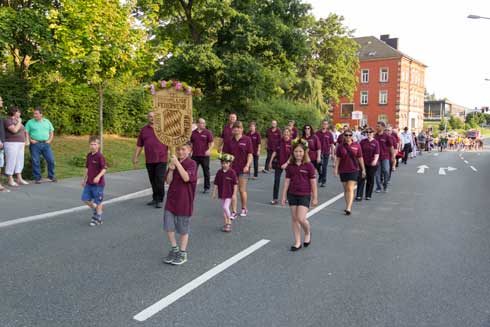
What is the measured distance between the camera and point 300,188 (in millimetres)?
5883

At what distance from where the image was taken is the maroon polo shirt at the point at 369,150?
9992mm

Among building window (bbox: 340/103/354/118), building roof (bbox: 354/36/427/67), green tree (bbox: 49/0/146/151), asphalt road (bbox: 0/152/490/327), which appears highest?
building roof (bbox: 354/36/427/67)

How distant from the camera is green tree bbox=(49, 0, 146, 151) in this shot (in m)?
12.1

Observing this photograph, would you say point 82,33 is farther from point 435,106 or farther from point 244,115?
point 435,106

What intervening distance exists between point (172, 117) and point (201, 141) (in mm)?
5465

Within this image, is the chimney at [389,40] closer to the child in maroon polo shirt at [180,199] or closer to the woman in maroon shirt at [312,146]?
the woman in maroon shirt at [312,146]

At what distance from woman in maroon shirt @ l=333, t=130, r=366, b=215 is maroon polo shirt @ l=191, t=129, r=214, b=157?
330 cm

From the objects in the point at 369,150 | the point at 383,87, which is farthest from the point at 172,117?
the point at 383,87

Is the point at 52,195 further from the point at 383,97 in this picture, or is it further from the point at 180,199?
the point at 383,97

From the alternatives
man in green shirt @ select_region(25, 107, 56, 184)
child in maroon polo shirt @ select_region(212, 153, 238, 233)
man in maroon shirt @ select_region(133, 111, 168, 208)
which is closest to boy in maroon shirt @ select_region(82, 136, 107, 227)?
man in maroon shirt @ select_region(133, 111, 168, 208)

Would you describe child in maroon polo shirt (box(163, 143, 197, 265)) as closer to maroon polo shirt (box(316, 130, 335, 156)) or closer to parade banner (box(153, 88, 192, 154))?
parade banner (box(153, 88, 192, 154))

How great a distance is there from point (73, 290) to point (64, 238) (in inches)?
85.3

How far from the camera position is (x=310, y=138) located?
1102 centimetres

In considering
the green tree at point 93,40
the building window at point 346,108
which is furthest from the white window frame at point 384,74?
the green tree at point 93,40
